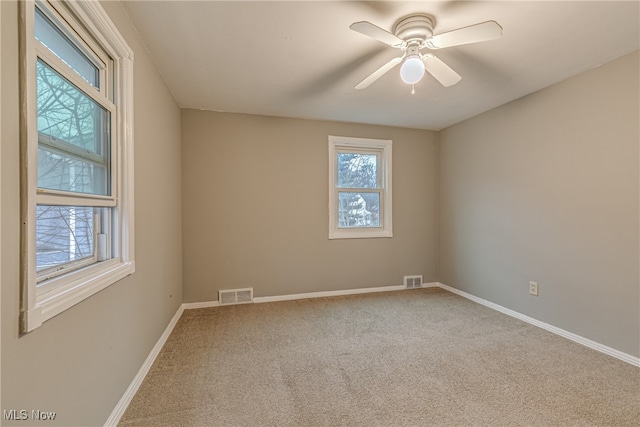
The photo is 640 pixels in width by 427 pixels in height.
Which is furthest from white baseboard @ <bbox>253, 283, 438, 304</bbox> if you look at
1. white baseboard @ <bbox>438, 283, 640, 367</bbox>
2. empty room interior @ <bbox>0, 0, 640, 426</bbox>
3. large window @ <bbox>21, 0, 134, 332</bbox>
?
large window @ <bbox>21, 0, 134, 332</bbox>

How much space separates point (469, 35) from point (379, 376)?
2.18 m

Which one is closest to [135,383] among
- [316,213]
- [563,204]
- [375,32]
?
[316,213]

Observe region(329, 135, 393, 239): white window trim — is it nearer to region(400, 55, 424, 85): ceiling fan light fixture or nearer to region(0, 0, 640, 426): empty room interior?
region(0, 0, 640, 426): empty room interior

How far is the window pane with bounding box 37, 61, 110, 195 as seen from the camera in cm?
107

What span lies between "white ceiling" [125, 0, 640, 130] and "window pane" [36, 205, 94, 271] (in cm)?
125

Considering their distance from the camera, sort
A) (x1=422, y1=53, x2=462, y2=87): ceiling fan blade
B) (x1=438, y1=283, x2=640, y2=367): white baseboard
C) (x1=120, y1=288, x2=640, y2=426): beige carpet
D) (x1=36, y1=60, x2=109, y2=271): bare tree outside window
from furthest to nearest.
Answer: (x1=438, y1=283, x2=640, y2=367): white baseboard < (x1=422, y1=53, x2=462, y2=87): ceiling fan blade < (x1=120, y1=288, x2=640, y2=426): beige carpet < (x1=36, y1=60, x2=109, y2=271): bare tree outside window

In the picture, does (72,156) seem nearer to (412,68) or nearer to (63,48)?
(63,48)

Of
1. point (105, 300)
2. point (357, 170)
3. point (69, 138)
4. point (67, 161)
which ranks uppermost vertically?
point (357, 170)

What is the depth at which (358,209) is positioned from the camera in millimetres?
3867

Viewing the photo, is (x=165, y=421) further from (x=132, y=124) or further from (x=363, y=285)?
(x=363, y=285)

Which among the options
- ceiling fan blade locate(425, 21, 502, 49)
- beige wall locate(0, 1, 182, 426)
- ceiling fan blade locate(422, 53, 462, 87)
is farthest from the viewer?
ceiling fan blade locate(422, 53, 462, 87)

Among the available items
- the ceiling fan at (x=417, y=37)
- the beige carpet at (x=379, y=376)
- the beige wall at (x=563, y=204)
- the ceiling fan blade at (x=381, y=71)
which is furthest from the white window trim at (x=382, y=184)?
the ceiling fan at (x=417, y=37)

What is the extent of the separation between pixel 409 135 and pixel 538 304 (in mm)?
2522

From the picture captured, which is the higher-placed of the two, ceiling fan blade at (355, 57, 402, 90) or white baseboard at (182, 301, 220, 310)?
ceiling fan blade at (355, 57, 402, 90)
